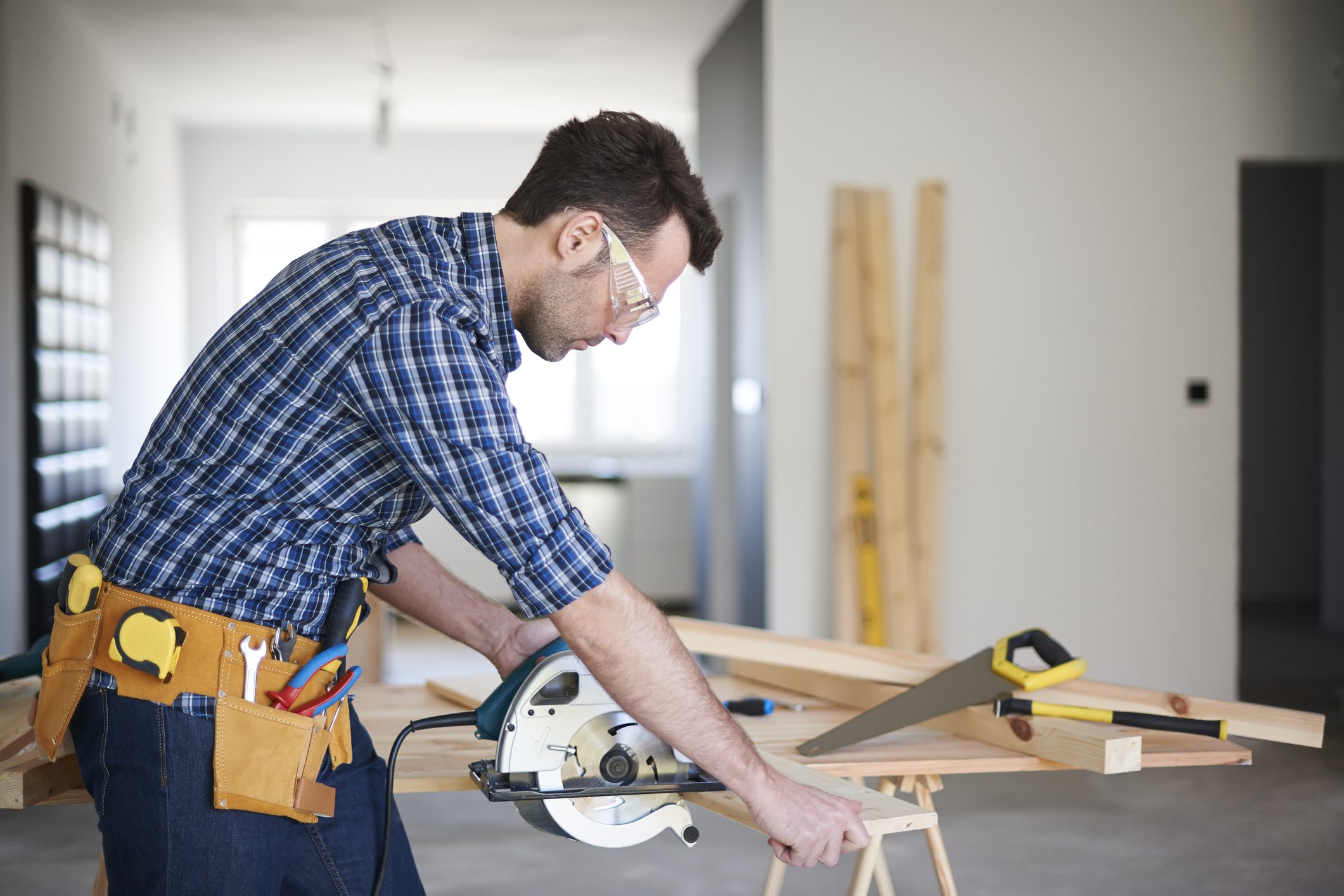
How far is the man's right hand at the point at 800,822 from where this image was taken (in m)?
1.35

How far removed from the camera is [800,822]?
136cm

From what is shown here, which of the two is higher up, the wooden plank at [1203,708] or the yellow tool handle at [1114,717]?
the yellow tool handle at [1114,717]

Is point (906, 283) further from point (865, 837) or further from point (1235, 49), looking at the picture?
point (865, 837)

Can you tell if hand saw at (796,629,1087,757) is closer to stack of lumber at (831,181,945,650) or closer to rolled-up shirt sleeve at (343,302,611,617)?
rolled-up shirt sleeve at (343,302,611,617)

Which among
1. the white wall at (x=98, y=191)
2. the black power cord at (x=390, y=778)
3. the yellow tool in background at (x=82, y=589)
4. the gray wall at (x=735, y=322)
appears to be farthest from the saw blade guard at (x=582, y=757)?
the white wall at (x=98, y=191)

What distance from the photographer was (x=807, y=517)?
470 centimetres

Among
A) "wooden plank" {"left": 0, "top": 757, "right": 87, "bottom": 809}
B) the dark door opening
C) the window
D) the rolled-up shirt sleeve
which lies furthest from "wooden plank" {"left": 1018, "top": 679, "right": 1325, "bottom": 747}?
the window

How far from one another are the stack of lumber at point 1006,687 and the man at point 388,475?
1.69 ft

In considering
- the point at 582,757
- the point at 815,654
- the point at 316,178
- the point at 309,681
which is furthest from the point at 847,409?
the point at 316,178

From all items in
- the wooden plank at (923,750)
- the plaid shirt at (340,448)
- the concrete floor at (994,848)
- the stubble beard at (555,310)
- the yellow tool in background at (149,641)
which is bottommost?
the concrete floor at (994,848)

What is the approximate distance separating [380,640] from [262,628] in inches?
139

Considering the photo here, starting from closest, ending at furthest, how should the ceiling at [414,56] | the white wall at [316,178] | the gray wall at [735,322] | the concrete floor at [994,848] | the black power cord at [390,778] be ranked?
the black power cord at [390,778] < the concrete floor at [994,848] < the gray wall at [735,322] < the ceiling at [414,56] < the white wall at [316,178]

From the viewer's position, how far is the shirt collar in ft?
4.60

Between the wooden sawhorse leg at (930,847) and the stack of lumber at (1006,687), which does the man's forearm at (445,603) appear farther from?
the wooden sawhorse leg at (930,847)
